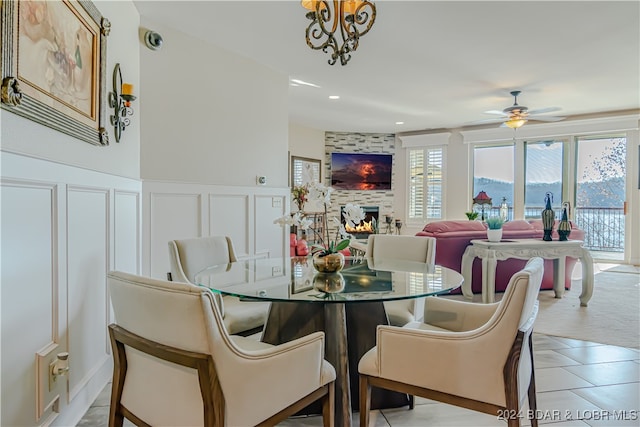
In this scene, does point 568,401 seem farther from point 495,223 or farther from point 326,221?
point 495,223

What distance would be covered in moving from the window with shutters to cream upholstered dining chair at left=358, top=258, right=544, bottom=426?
710 cm

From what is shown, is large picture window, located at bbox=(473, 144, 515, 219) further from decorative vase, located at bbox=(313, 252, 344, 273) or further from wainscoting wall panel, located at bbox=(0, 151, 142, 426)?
wainscoting wall panel, located at bbox=(0, 151, 142, 426)

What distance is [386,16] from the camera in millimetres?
3168

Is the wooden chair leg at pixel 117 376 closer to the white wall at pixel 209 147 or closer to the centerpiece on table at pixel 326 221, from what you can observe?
the centerpiece on table at pixel 326 221

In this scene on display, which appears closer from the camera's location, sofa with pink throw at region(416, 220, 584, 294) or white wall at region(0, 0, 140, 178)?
white wall at region(0, 0, 140, 178)

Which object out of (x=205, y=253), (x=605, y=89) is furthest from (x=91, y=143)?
(x=605, y=89)

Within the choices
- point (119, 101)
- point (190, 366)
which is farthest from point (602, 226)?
point (190, 366)

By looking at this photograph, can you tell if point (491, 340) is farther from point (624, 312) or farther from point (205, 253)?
point (624, 312)

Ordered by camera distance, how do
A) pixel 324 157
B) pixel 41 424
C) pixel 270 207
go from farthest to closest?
1. pixel 324 157
2. pixel 270 207
3. pixel 41 424

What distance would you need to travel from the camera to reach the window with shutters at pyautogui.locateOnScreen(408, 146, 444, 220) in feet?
27.6

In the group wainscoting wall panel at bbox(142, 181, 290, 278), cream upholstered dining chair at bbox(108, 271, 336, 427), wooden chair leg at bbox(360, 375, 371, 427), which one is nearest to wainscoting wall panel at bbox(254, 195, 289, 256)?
wainscoting wall panel at bbox(142, 181, 290, 278)

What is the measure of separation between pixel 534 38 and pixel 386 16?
Result: 1.54 m

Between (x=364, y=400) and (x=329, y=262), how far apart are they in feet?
2.40

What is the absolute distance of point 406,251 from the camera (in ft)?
9.20
